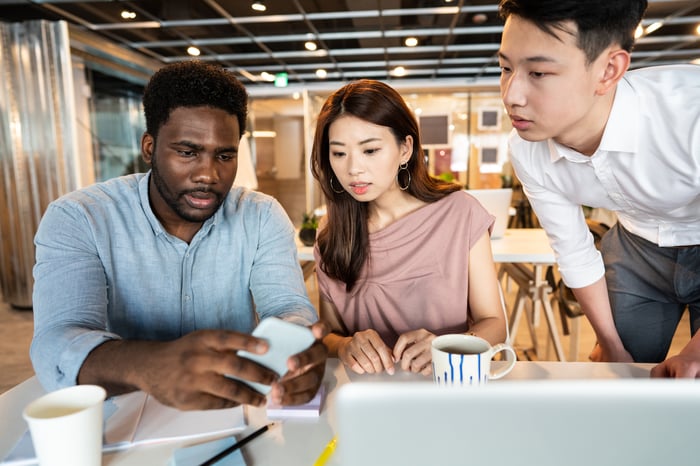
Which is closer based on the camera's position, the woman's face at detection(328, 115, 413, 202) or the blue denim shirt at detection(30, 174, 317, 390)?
the blue denim shirt at detection(30, 174, 317, 390)

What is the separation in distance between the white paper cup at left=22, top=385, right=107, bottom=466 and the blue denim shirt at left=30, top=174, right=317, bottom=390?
327mm

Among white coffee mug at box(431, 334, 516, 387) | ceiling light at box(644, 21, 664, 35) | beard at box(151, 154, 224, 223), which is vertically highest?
ceiling light at box(644, 21, 664, 35)

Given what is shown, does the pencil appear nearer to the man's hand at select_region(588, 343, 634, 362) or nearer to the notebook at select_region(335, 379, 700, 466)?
the notebook at select_region(335, 379, 700, 466)

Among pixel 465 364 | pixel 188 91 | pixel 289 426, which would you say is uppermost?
pixel 188 91

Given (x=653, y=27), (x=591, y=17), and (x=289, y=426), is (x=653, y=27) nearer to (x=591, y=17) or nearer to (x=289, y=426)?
(x=591, y=17)

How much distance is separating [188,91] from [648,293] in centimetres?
146

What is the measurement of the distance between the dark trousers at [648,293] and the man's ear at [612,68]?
2.07 ft

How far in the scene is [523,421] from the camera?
12.0 inches

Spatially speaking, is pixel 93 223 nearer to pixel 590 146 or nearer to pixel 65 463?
pixel 65 463

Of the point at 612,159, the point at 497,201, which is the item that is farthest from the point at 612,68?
the point at 497,201

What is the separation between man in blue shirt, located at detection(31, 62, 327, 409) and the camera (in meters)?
0.97

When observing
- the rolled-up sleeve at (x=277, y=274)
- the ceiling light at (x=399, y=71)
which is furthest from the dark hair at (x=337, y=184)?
the ceiling light at (x=399, y=71)

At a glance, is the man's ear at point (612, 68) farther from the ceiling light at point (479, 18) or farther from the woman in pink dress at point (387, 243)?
the ceiling light at point (479, 18)

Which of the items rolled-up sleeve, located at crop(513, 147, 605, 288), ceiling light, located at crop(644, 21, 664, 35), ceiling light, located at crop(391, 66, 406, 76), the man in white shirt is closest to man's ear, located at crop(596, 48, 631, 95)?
the man in white shirt
